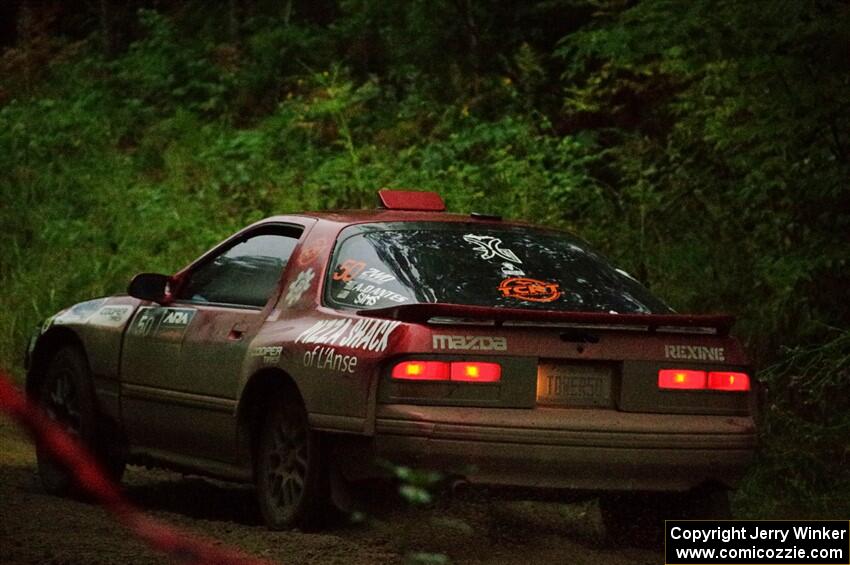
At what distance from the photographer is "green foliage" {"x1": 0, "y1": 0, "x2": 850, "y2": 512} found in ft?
32.1

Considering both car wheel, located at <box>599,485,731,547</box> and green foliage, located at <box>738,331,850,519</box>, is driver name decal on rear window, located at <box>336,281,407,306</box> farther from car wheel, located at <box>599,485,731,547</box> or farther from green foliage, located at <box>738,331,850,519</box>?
green foliage, located at <box>738,331,850,519</box>

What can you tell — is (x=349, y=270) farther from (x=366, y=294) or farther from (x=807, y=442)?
(x=807, y=442)

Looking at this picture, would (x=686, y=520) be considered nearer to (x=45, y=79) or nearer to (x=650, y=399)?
(x=650, y=399)

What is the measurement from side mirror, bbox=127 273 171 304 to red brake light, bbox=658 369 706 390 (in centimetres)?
275

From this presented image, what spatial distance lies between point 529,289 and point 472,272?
26 cm

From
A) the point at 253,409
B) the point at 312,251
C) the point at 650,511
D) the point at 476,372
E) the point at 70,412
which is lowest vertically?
the point at 650,511

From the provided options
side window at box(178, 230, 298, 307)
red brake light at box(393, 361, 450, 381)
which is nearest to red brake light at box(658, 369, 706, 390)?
red brake light at box(393, 361, 450, 381)

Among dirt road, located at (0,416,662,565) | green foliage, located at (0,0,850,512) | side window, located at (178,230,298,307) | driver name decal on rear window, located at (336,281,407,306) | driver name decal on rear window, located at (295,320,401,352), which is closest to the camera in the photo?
dirt road, located at (0,416,662,565)

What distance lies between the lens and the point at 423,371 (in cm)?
604

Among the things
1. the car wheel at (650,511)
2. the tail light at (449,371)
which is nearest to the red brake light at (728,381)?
the car wheel at (650,511)

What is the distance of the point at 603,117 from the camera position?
17.3m

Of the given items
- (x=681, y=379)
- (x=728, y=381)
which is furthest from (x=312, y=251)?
(x=728, y=381)

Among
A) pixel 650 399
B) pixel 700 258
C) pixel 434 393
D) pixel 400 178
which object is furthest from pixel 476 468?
pixel 400 178

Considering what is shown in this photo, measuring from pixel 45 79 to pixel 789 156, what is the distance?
13970 millimetres
